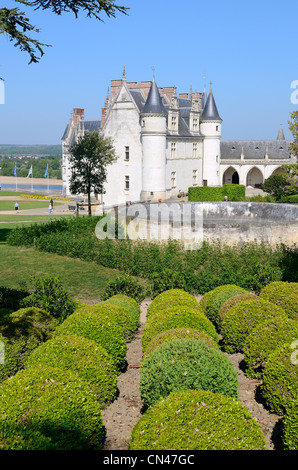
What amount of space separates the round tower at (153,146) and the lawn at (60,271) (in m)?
23.1

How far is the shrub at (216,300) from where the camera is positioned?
12.5m

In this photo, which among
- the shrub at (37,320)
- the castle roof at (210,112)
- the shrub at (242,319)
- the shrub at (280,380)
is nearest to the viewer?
the shrub at (280,380)

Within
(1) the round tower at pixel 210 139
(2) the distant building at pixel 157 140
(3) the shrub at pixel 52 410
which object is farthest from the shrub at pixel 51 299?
(1) the round tower at pixel 210 139

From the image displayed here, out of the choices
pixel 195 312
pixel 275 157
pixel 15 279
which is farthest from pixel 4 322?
pixel 275 157

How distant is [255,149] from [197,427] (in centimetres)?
5645

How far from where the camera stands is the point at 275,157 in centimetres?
5794

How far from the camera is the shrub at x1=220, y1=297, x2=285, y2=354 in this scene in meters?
10.3

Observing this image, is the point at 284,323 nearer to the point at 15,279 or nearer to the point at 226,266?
the point at 226,266

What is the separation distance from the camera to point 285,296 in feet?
40.2

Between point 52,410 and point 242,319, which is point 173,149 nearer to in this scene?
point 242,319

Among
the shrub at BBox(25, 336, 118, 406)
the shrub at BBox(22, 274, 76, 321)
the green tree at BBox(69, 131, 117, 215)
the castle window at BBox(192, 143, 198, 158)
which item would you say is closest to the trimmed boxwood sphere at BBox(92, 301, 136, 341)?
the shrub at BBox(22, 274, 76, 321)

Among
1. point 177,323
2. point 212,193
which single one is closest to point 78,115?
point 212,193

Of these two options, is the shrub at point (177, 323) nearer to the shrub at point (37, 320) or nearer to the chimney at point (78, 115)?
the shrub at point (37, 320)

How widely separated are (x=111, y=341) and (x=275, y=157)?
2054 inches
